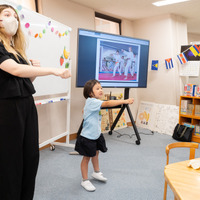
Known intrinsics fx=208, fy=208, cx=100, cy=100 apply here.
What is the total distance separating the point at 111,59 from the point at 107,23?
1429 mm

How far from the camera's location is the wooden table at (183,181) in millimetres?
834

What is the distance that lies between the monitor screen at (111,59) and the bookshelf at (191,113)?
828mm

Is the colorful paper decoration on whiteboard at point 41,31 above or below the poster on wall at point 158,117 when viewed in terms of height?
above

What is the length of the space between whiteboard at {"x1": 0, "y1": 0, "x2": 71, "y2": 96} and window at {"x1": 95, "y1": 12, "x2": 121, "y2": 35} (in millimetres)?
1390

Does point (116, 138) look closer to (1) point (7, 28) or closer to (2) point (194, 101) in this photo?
(2) point (194, 101)

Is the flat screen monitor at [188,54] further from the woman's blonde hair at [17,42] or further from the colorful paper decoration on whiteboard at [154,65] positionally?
the woman's blonde hair at [17,42]

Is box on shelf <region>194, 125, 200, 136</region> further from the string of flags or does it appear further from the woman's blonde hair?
the woman's blonde hair

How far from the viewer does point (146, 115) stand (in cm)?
445

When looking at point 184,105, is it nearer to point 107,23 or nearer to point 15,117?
point 107,23

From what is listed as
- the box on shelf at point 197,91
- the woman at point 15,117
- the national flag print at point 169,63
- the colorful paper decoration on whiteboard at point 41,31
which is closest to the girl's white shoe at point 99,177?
the woman at point 15,117

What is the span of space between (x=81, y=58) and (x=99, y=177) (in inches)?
61.3

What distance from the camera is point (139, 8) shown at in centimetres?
376

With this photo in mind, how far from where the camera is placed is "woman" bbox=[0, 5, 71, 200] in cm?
111

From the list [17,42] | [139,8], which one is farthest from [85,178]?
[139,8]
